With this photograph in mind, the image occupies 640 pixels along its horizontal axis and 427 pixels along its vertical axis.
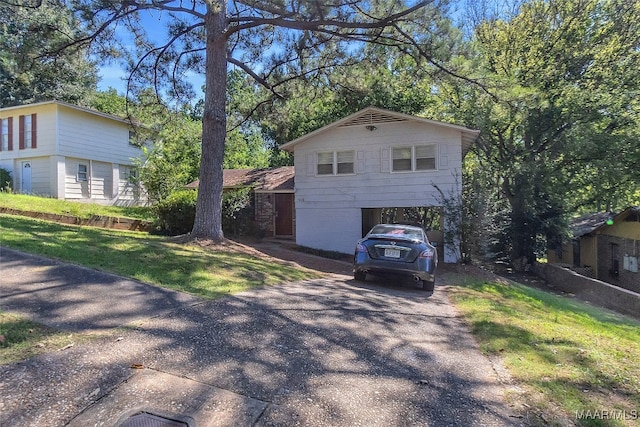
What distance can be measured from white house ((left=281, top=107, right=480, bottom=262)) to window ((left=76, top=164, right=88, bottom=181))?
1274cm

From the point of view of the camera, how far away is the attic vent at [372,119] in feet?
52.2

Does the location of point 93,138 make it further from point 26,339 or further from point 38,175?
point 26,339

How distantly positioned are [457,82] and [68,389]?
13.5 m

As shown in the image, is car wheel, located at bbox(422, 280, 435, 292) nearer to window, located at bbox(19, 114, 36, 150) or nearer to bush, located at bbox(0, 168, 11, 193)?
window, located at bbox(19, 114, 36, 150)

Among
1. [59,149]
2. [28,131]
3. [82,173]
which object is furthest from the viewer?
[82,173]

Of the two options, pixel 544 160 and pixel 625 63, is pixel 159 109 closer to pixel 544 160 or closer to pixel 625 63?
pixel 544 160

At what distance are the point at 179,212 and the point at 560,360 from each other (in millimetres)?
13694

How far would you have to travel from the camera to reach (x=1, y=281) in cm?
579

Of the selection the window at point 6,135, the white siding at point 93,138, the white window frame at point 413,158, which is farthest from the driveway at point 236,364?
the window at point 6,135

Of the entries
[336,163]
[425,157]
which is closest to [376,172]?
[336,163]

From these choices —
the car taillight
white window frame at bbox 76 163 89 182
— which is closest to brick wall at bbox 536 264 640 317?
the car taillight

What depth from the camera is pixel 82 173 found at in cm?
2219

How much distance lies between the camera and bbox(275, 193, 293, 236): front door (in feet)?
68.0

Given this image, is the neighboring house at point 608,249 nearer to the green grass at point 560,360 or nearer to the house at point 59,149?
the green grass at point 560,360
